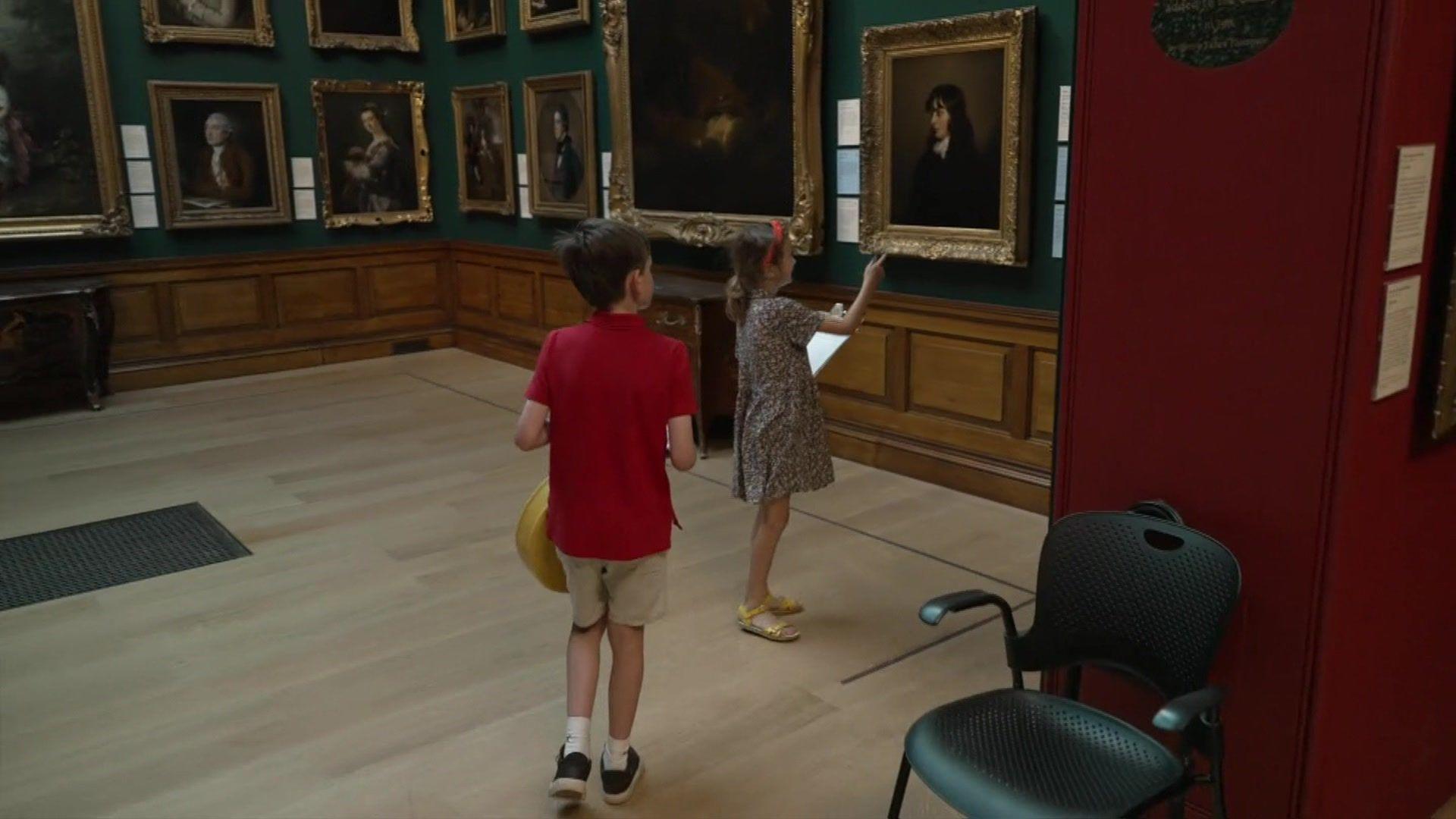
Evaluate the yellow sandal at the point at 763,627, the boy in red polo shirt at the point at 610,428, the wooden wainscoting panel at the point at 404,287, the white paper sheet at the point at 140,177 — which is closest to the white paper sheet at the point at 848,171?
the yellow sandal at the point at 763,627

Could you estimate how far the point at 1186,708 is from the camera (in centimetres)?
195

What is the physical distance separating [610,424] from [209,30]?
7.27 m

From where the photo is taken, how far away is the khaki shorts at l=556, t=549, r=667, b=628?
272 cm

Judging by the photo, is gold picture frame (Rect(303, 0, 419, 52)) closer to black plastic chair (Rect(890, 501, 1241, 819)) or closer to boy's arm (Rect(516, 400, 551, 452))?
boy's arm (Rect(516, 400, 551, 452))

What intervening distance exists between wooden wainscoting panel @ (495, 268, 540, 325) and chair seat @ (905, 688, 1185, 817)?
6.81 meters

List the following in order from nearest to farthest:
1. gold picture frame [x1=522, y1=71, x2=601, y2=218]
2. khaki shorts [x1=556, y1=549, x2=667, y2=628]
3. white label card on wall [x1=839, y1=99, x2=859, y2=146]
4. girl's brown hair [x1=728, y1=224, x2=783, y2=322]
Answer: khaki shorts [x1=556, y1=549, x2=667, y2=628], girl's brown hair [x1=728, y1=224, x2=783, y2=322], white label card on wall [x1=839, y1=99, x2=859, y2=146], gold picture frame [x1=522, y1=71, x2=601, y2=218]

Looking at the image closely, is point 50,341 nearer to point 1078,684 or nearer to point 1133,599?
point 1078,684

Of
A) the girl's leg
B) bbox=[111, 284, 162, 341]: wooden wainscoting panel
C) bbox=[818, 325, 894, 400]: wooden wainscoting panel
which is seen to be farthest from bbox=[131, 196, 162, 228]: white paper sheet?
the girl's leg

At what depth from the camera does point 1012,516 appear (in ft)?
16.9

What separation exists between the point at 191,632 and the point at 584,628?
201 centimetres

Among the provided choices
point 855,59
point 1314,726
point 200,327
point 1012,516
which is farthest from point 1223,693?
point 200,327

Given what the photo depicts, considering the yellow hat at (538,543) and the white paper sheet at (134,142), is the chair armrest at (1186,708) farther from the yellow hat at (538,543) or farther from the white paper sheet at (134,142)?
the white paper sheet at (134,142)

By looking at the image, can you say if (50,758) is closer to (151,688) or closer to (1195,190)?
(151,688)

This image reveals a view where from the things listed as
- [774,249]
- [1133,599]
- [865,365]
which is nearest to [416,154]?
[865,365]
